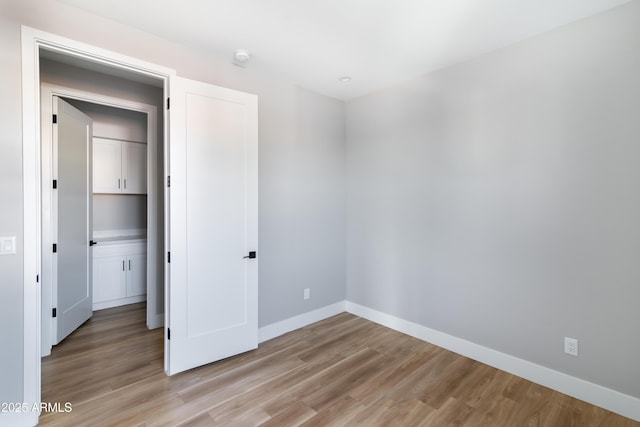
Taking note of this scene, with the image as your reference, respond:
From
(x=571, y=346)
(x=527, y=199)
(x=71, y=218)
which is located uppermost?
(x=527, y=199)

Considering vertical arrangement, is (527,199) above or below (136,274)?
above

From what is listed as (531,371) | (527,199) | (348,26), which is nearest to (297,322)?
(531,371)

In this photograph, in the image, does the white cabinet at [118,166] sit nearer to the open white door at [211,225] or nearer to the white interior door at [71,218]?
the white interior door at [71,218]

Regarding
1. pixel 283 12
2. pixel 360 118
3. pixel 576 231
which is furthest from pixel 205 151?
pixel 576 231

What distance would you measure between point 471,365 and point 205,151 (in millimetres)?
2997

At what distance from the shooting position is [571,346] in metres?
2.22

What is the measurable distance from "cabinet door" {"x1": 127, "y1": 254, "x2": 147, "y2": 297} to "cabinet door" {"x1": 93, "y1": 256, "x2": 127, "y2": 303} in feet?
0.17

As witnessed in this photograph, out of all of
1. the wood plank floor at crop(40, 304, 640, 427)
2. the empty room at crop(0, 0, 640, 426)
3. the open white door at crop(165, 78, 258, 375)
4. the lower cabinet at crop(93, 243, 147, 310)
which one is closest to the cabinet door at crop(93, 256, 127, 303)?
the lower cabinet at crop(93, 243, 147, 310)

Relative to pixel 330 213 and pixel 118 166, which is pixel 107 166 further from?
pixel 330 213

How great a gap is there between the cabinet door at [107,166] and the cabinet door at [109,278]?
1031mm

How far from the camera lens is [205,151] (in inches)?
101

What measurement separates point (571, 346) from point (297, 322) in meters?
2.46

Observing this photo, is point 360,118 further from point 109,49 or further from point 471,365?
point 471,365

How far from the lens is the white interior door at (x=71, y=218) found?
294 centimetres
